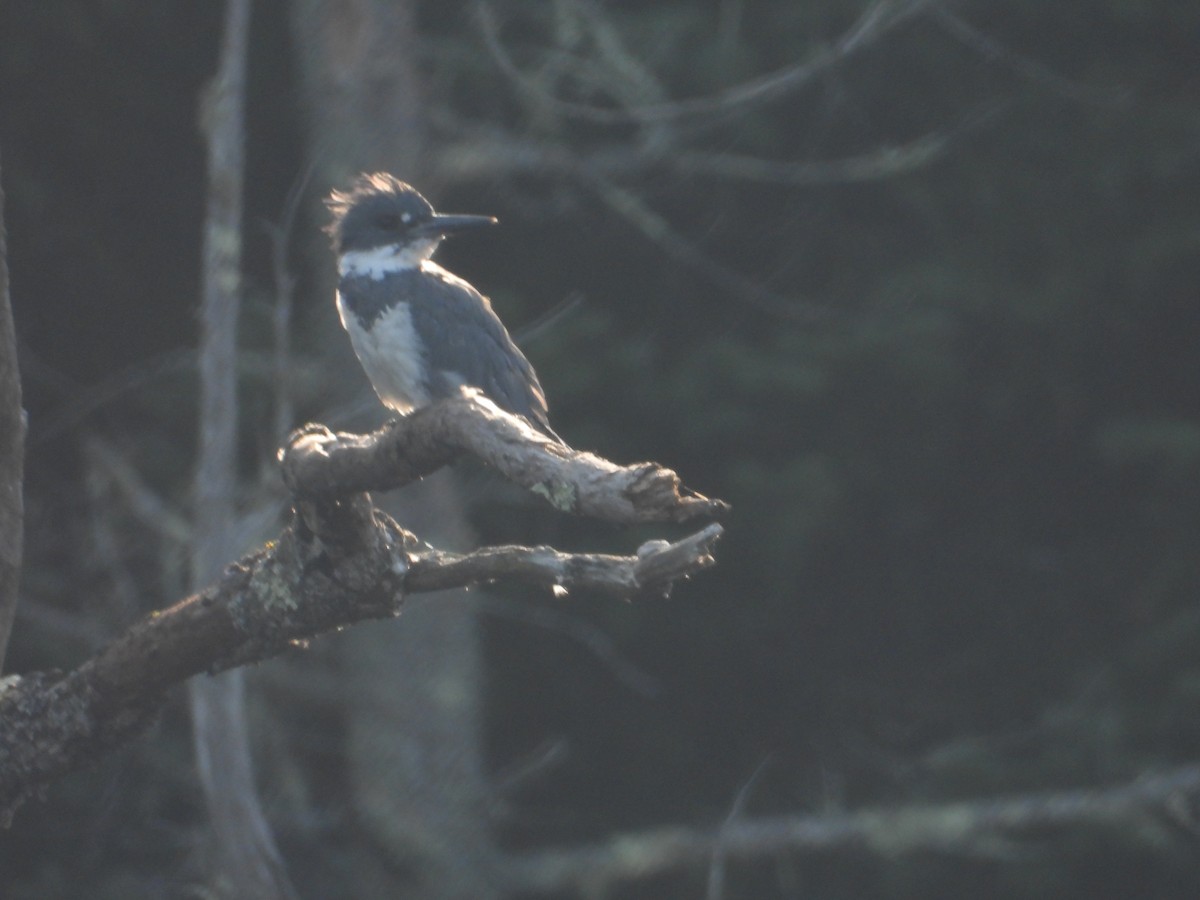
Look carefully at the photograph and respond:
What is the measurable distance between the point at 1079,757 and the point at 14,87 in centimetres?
593

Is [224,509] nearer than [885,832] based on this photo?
Yes

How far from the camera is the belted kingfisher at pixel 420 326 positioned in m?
5.15

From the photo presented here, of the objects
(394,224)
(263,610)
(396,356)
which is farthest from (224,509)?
(263,610)

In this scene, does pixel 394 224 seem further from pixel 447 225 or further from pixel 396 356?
pixel 396 356

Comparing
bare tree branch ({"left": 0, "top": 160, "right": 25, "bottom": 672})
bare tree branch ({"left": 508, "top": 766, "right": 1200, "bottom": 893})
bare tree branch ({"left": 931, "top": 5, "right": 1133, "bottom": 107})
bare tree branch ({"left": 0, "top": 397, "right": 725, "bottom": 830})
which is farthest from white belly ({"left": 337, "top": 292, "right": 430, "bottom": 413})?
bare tree branch ({"left": 508, "top": 766, "right": 1200, "bottom": 893})

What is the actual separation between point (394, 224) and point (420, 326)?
0.65 m

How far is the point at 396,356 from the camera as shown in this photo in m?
5.16

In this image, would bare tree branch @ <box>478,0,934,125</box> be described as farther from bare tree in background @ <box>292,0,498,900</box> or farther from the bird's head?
bare tree in background @ <box>292,0,498,900</box>

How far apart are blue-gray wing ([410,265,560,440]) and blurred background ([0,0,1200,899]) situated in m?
1.63

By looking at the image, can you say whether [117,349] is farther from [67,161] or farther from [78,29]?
[78,29]

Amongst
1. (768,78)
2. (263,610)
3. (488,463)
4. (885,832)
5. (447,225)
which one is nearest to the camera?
(488,463)

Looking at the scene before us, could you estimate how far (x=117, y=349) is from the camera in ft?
27.3

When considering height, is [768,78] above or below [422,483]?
above

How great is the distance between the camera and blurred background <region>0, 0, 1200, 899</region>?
7262 millimetres
